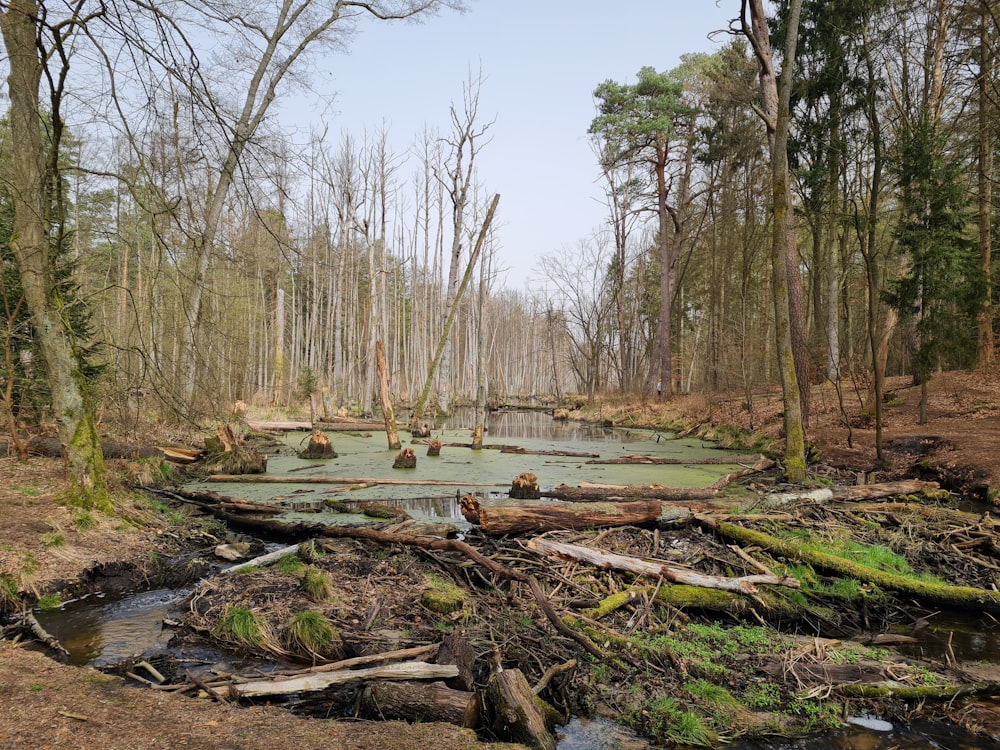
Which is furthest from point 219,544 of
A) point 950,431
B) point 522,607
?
point 950,431

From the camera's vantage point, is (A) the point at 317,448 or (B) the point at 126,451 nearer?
(B) the point at 126,451

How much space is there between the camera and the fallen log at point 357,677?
3.30 metres

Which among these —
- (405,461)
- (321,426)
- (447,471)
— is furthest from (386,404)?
(321,426)

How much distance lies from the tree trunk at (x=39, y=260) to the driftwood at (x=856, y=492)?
828cm

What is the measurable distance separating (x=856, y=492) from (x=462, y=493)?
5.90 metres

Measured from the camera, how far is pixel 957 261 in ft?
36.5

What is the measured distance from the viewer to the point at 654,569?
507cm

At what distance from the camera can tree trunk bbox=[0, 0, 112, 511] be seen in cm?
526

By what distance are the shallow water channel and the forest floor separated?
0.28 meters

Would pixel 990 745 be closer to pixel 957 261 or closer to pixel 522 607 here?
pixel 522 607

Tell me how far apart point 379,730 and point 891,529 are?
6.70 metres

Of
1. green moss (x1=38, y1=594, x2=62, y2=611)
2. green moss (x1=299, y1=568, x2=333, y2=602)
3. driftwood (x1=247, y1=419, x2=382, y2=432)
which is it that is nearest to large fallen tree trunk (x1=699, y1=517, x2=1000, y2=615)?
green moss (x1=299, y1=568, x2=333, y2=602)

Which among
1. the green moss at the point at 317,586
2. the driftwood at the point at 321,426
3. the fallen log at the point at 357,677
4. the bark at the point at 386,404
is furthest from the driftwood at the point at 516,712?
the driftwood at the point at 321,426

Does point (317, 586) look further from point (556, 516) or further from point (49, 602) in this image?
point (556, 516)
